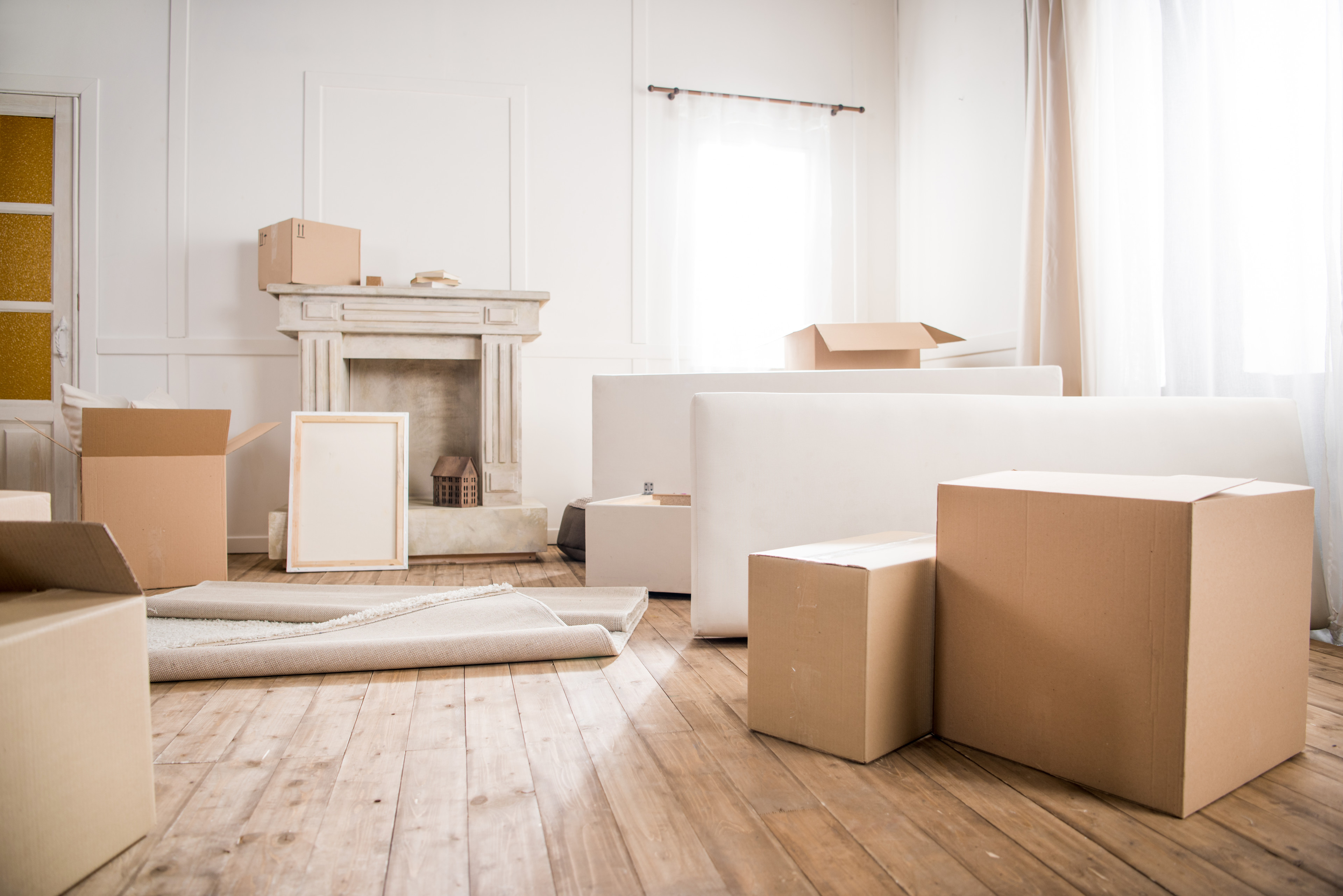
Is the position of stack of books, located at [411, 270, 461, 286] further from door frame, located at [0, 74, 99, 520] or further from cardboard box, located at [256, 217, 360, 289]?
door frame, located at [0, 74, 99, 520]

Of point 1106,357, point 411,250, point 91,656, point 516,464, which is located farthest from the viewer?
point 411,250

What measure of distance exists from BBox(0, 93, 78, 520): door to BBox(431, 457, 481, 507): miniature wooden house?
149cm

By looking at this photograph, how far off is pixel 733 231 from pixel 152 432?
8.27 ft

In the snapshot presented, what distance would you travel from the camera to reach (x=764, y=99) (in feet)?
12.6

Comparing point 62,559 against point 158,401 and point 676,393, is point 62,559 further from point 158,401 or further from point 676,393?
point 158,401

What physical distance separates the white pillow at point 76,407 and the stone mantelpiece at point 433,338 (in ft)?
2.09

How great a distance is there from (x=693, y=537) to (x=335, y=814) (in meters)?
0.91

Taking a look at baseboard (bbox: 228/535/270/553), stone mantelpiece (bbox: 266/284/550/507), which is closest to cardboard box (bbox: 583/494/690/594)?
stone mantelpiece (bbox: 266/284/550/507)

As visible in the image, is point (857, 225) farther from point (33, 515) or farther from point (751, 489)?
point (33, 515)

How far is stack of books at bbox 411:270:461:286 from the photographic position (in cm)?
312

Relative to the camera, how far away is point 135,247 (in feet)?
10.8

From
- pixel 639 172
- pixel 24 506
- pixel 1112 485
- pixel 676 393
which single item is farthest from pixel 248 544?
pixel 1112 485

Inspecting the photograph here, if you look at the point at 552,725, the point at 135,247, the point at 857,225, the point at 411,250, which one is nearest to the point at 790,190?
the point at 857,225

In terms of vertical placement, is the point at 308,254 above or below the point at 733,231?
below
